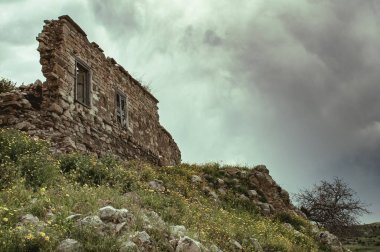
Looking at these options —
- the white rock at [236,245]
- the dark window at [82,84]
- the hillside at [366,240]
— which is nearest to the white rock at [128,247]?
the white rock at [236,245]

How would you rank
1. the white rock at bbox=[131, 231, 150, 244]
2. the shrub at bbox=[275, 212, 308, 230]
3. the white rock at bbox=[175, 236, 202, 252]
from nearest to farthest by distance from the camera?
1. the white rock at bbox=[131, 231, 150, 244]
2. the white rock at bbox=[175, 236, 202, 252]
3. the shrub at bbox=[275, 212, 308, 230]

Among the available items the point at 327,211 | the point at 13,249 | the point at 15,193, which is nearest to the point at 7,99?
the point at 15,193

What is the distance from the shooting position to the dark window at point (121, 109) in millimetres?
19302

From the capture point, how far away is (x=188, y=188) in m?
15.1

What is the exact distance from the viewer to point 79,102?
15.9 m

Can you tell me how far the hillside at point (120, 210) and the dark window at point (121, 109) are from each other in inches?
→ 139

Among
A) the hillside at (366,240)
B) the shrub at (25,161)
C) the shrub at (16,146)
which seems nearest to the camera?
the shrub at (25,161)

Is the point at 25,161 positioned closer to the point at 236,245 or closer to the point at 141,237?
the point at 141,237

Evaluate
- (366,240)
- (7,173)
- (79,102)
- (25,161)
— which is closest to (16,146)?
(25,161)

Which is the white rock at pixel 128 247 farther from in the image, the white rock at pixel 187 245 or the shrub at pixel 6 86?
the shrub at pixel 6 86

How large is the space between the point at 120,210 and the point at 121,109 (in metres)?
11.7

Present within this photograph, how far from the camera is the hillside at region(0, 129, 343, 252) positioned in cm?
719

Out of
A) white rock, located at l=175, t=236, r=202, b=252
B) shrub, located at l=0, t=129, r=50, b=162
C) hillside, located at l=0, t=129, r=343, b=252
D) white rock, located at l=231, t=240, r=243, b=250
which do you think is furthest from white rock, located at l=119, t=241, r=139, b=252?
shrub, located at l=0, t=129, r=50, b=162

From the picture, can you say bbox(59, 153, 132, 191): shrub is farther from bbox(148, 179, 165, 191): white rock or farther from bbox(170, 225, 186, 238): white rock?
bbox(170, 225, 186, 238): white rock
